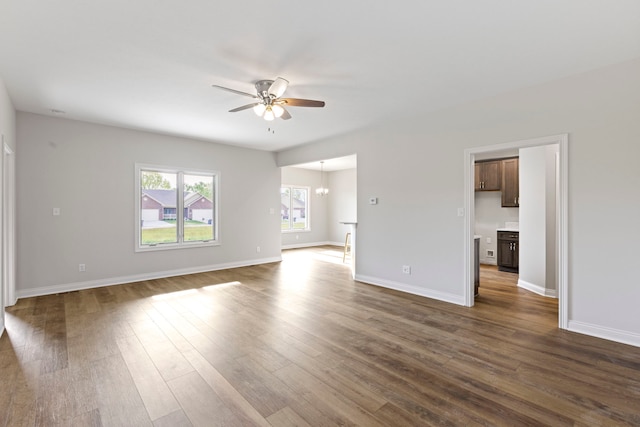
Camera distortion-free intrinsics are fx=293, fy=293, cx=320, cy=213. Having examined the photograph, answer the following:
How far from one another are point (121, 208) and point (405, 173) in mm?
4964

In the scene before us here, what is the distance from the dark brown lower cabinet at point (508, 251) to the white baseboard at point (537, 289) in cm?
110

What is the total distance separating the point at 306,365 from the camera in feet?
8.23

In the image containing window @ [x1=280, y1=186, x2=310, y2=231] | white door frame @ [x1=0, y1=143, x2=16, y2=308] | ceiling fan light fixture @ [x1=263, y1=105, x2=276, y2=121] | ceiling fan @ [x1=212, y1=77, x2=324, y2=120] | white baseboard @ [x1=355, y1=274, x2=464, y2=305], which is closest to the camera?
ceiling fan @ [x1=212, y1=77, x2=324, y2=120]

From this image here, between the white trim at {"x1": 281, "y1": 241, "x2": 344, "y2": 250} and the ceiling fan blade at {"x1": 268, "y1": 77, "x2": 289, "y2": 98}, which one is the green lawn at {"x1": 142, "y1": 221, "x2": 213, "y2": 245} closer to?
the white trim at {"x1": 281, "y1": 241, "x2": 344, "y2": 250}

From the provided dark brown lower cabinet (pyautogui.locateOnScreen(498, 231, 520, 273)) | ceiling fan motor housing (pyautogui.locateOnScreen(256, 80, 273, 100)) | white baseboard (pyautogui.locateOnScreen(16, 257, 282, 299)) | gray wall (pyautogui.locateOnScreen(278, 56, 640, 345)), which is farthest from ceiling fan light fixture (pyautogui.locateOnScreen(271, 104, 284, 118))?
dark brown lower cabinet (pyautogui.locateOnScreen(498, 231, 520, 273))

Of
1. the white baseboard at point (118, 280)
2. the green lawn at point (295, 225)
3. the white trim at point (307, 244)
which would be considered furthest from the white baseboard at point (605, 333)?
the green lawn at point (295, 225)

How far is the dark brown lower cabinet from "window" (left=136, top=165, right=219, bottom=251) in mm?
6202

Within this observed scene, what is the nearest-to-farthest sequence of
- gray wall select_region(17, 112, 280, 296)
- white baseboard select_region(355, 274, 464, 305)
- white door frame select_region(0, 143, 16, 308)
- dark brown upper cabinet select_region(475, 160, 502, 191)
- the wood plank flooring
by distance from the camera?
the wood plank flooring → white door frame select_region(0, 143, 16, 308) → white baseboard select_region(355, 274, 464, 305) → gray wall select_region(17, 112, 280, 296) → dark brown upper cabinet select_region(475, 160, 502, 191)

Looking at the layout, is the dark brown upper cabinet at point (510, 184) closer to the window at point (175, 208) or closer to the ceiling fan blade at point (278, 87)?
the ceiling fan blade at point (278, 87)

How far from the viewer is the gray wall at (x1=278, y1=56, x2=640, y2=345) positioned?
115 inches

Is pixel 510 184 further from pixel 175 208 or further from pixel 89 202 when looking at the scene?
Answer: pixel 89 202

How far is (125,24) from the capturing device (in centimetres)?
227

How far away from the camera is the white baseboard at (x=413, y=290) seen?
13.7ft

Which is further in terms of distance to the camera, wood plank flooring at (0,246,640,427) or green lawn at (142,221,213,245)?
green lawn at (142,221,213,245)
